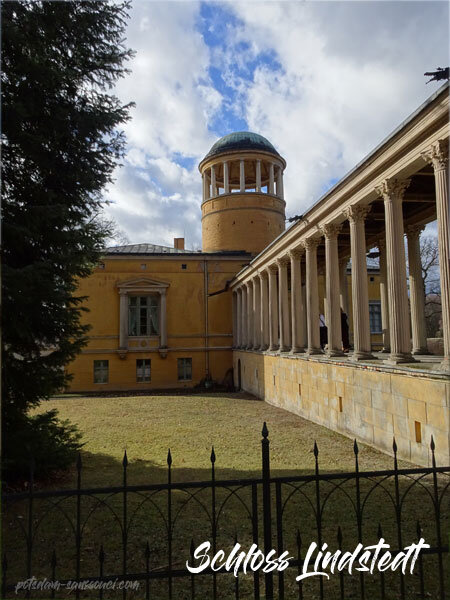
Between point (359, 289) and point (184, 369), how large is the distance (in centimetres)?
1877

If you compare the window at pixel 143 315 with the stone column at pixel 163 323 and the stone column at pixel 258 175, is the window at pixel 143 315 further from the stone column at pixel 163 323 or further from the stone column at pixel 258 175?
the stone column at pixel 258 175

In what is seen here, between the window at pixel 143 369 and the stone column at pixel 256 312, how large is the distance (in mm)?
8112

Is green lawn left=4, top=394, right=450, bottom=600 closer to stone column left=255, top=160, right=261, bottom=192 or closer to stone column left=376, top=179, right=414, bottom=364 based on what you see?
stone column left=376, top=179, right=414, bottom=364

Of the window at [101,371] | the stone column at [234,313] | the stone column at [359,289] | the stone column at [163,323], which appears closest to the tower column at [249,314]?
the stone column at [234,313]

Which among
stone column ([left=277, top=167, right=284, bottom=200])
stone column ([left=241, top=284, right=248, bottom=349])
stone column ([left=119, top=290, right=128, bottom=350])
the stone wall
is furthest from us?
stone column ([left=277, top=167, right=284, bottom=200])

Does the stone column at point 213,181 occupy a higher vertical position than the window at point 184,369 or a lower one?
higher

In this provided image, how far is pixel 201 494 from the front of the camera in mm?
7344

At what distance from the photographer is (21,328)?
22.1 feet

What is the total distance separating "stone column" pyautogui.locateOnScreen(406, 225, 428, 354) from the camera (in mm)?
14039

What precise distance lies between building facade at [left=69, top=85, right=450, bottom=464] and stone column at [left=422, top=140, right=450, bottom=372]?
0.08 feet

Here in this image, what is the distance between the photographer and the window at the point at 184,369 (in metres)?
29.1

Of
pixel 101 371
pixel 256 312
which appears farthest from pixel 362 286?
pixel 101 371

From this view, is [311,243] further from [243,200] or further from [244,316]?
[243,200]

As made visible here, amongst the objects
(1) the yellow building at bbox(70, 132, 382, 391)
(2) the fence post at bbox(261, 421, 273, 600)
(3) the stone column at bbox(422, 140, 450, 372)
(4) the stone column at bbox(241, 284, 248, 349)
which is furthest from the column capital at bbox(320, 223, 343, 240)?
(1) the yellow building at bbox(70, 132, 382, 391)
